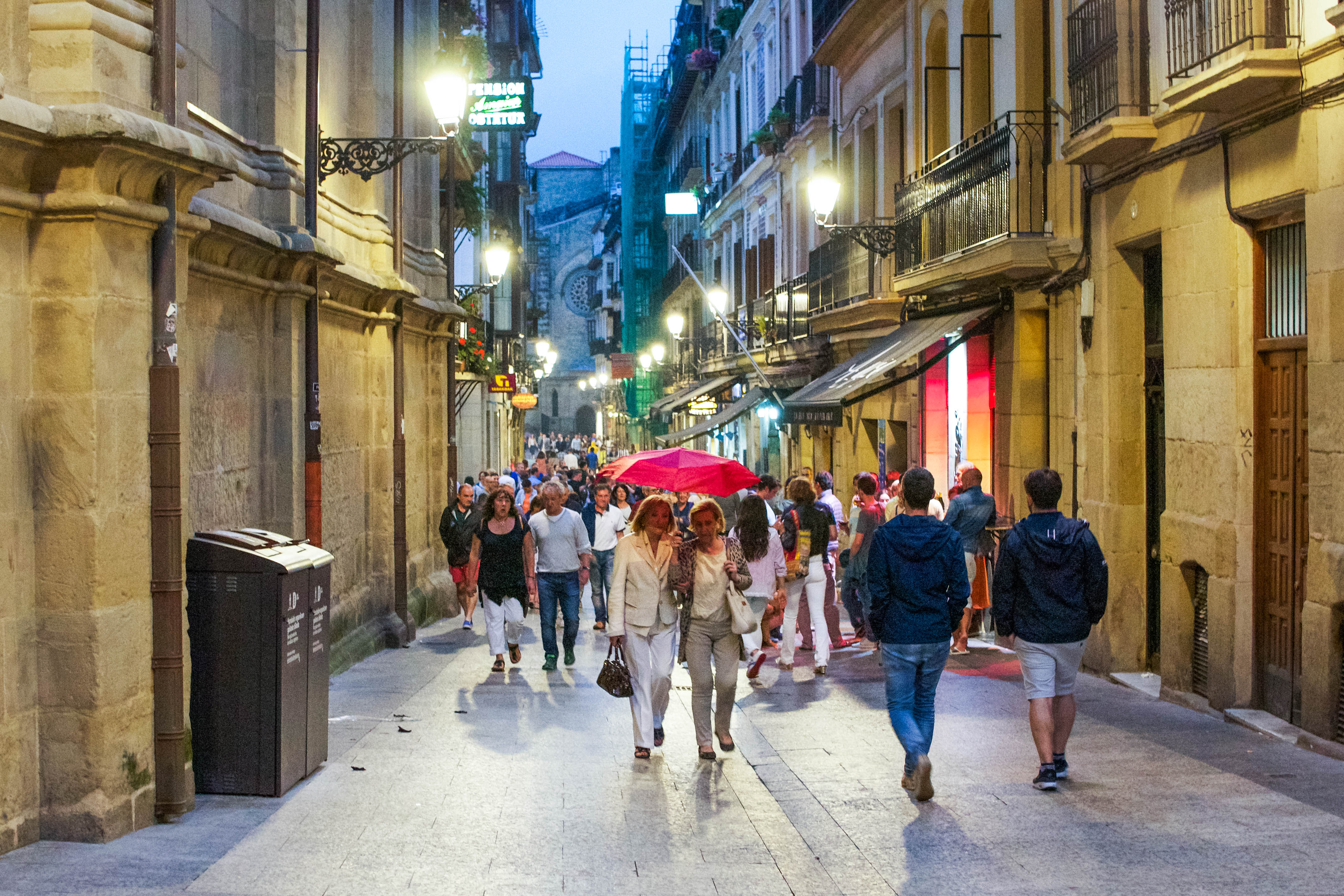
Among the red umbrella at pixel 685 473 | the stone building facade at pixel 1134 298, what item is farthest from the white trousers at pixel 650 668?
the stone building facade at pixel 1134 298

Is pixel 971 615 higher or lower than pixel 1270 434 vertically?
lower

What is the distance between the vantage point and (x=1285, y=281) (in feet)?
30.8

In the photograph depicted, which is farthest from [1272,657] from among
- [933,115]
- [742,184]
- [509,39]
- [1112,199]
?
[509,39]

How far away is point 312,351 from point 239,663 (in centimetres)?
435

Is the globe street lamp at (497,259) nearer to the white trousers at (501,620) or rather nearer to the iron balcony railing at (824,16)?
the iron balcony railing at (824,16)

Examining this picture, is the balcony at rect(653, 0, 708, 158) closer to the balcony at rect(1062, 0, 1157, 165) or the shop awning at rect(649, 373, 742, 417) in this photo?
the shop awning at rect(649, 373, 742, 417)

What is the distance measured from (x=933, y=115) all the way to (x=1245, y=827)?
13.2 metres

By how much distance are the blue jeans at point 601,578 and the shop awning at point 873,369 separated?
11.6ft

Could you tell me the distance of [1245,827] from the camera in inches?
251

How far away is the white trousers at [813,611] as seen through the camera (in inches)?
476

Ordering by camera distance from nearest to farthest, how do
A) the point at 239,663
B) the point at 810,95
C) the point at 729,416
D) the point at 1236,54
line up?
the point at 239,663
the point at 1236,54
the point at 810,95
the point at 729,416

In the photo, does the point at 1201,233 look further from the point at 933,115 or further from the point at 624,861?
the point at 933,115

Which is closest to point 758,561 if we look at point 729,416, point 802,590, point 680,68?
point 802,590

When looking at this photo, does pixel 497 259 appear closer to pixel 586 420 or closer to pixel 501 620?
pixel 501 620
